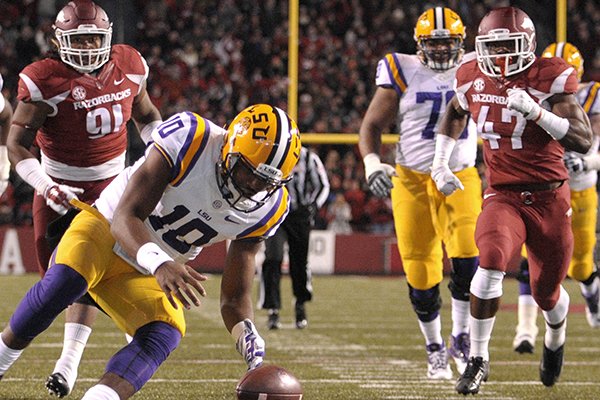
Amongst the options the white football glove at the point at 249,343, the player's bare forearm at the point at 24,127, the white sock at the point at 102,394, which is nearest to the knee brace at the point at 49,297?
the white sock at the point at 102,394

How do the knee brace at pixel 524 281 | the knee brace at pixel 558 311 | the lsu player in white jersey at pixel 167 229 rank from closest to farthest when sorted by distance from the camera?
1. the lsu player in white jersey at pixel 167 229
2. the knee brace at pixel 558 311
3. the knee brace at pixel 524 281

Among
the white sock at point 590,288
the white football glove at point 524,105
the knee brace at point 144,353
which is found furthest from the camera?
the white sock at point 590,288

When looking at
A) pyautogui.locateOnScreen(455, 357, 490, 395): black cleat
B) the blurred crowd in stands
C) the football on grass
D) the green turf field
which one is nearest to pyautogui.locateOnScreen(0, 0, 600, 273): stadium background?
the blurred crowd in stands

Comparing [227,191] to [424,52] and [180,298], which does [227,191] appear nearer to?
[180,298]

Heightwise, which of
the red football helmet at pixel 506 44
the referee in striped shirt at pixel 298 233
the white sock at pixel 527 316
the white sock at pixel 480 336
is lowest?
the referee in striped shirt at pixel 298 233

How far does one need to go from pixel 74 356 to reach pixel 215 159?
1173 mm

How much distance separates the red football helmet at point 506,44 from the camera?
4.48 meters

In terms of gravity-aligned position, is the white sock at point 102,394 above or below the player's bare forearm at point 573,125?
below

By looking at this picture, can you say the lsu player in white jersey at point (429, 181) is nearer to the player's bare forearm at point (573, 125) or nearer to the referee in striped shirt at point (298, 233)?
the player's bare forearm at point (573, 125)

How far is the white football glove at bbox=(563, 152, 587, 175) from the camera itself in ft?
19.0

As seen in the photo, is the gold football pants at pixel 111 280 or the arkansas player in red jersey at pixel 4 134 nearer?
the gold football pants at pixel 111 280

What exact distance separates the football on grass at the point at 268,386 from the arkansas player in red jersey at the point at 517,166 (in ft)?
4.20

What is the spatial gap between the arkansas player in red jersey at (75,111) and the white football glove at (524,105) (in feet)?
4.89

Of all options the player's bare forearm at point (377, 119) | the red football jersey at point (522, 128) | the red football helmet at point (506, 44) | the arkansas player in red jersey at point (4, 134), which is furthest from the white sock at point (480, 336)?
the arkansas player in red jersey at point (4, 134)
